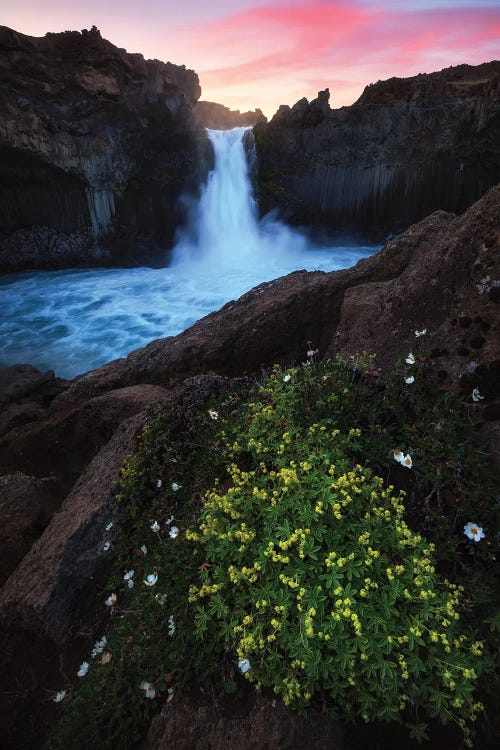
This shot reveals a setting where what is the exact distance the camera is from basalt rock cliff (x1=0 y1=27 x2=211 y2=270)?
72.7 ft

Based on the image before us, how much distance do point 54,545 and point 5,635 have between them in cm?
77

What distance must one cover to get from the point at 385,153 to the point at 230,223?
1206cm

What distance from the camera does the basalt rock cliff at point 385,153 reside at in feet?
88.0

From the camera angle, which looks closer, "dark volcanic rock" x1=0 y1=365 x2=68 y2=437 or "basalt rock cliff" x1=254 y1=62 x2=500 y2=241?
"dark volcanic rock" x1=0 y1=365 x2=68 y2=437

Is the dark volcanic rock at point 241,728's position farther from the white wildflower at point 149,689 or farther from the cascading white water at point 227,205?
the cascading white water at point 227,205

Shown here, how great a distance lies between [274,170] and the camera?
1227 inches

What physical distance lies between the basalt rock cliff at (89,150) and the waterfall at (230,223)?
123 cm

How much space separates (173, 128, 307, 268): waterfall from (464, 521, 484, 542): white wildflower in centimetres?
2809

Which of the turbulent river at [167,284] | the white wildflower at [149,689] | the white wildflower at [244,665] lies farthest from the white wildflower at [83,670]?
the turbulent river at [167,284]

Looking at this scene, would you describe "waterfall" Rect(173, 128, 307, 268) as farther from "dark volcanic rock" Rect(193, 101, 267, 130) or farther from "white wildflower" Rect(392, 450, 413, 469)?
"white wildflower" Rect(392, 450, 413, 469)

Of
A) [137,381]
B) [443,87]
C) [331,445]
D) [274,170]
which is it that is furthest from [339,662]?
[443,87]

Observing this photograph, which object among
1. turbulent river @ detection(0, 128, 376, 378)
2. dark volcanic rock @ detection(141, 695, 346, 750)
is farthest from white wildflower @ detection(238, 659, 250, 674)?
turbulent river @ detection(0, 128, 376, 378)

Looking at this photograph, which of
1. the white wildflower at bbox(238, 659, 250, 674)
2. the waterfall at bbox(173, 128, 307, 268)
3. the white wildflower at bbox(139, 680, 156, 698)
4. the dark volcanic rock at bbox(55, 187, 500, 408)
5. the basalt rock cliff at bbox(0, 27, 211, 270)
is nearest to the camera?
the white wildflower at bbox(238, 659, 250, 674)

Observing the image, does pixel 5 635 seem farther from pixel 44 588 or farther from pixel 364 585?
pixel 364 585
